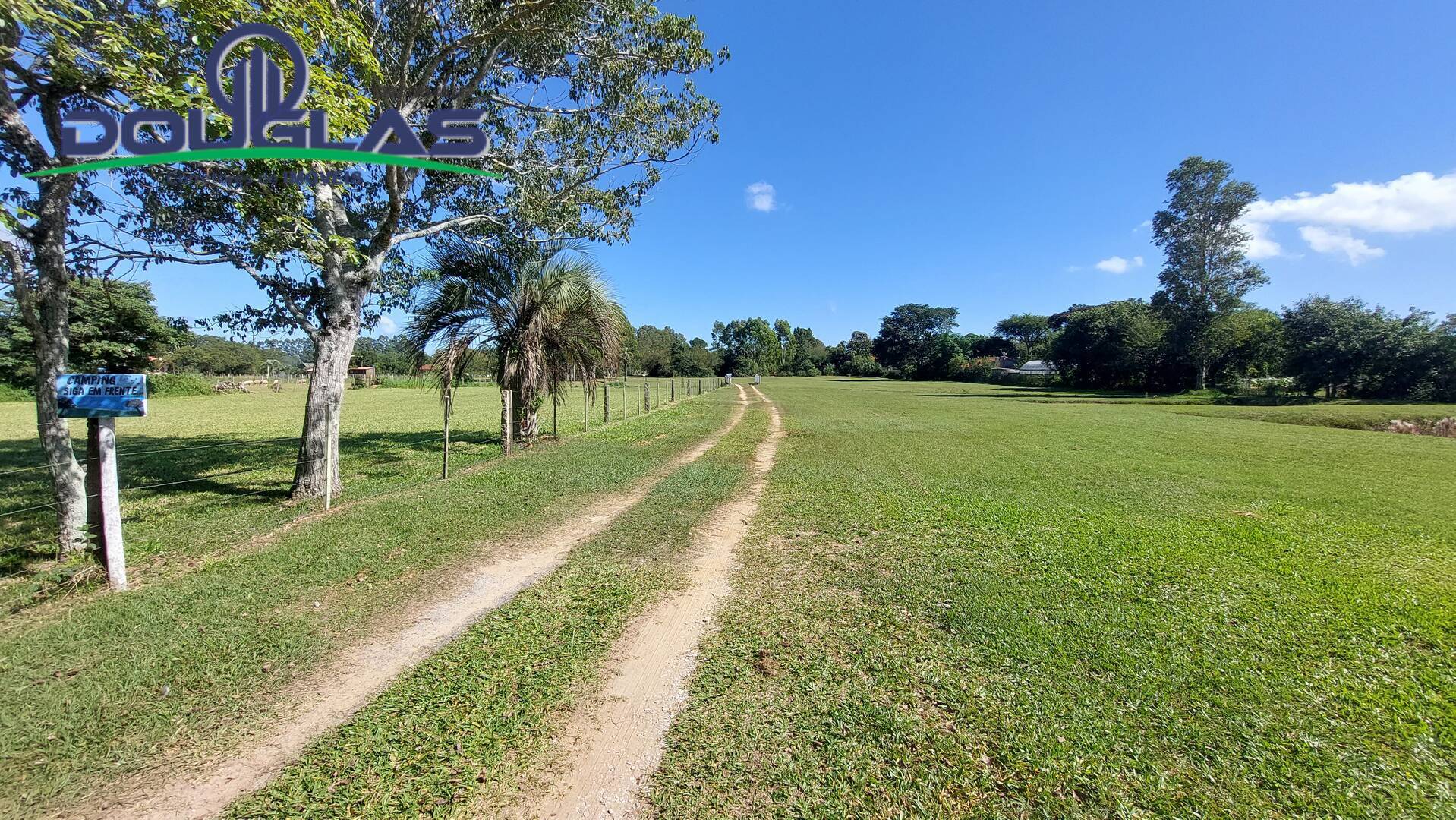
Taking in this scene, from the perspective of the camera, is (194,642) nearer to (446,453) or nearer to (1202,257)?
(446,453)

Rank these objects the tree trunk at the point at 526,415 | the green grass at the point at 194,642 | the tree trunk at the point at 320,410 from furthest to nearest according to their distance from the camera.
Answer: the tree trunk at the point at 526,415 < the tree trunk at the point at 320,410 < the green grass at the point at 194,642

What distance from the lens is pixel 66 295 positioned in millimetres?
4691

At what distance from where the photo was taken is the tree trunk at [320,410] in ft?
23.3

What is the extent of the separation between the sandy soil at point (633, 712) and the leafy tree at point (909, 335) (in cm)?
8789

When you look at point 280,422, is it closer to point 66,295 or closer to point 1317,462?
point 66,295

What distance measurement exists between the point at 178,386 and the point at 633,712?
55.9m

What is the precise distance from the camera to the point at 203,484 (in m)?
8.17

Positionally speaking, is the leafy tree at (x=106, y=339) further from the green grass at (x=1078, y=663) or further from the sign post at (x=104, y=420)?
the green grass at (x=1078, y=663)

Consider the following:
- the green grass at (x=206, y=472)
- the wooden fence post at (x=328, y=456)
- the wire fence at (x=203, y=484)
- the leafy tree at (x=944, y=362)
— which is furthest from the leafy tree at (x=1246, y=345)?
the wooden fence post at (x=328, y=456)

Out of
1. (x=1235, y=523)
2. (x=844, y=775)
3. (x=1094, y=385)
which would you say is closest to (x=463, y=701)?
(x=844, y=775)

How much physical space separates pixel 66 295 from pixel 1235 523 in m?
12.2

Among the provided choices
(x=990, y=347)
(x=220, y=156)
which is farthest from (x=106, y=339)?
(x=990, y=347)

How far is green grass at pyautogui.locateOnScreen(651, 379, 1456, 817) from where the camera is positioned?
226 centimetres

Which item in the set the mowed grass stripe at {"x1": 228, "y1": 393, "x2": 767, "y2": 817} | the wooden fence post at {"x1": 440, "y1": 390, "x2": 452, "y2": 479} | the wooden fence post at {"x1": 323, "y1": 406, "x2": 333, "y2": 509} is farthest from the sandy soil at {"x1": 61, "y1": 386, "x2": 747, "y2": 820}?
the wooden fence post at {"x1": 440, "y1": 390, "x2": 452, "y2": 479}
